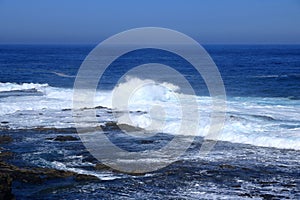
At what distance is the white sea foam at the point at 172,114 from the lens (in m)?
21.3

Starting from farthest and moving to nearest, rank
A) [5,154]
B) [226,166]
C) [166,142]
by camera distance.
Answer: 1. [166,142]
2. [5,154]
3. [226,166]

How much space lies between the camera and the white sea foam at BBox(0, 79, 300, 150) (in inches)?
840

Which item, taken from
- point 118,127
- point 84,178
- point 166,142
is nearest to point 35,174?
point 84,178

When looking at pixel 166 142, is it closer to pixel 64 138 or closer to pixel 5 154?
pixel 64 138

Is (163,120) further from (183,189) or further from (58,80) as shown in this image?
(58,80)

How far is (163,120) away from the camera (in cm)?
2566

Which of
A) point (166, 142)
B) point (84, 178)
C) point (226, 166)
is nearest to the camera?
point (84, 178)

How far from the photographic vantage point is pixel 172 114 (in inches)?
1083

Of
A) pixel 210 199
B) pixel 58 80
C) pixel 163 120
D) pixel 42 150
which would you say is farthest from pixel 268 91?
pixel 210 199

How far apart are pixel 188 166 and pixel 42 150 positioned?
6217 mm

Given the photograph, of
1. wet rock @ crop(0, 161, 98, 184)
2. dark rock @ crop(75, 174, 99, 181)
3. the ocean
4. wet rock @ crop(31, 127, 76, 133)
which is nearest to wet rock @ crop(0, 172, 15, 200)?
the ocean

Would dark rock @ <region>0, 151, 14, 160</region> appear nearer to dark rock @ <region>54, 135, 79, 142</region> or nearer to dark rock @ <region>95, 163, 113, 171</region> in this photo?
dark rock @ <region>54, 135, 79, 142</region>

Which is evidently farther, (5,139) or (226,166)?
(5,139)

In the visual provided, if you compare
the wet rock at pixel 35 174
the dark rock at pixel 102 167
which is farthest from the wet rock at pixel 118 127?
the wet rock at pixel 35 174
